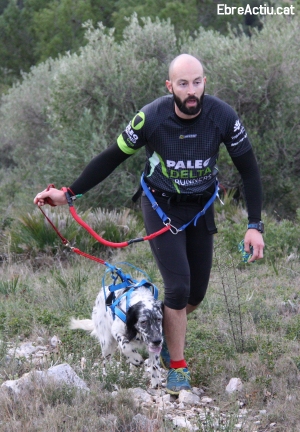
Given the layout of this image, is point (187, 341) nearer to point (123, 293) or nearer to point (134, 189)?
point (123, 293)

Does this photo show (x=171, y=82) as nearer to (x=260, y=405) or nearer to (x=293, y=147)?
(x=260, y=405)

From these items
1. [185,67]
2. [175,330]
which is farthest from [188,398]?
[185,67]

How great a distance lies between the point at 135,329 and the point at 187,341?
907mm

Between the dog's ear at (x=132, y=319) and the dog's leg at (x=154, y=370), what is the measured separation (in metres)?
0.20

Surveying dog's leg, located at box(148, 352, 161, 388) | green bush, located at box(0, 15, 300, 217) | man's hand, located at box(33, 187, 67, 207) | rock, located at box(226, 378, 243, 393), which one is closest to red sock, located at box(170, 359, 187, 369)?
dog's leg, located at box(148, 352, 161, 388)

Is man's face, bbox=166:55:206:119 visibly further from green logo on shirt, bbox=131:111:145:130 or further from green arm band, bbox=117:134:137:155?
green arm band, bbox=117:134:137:155

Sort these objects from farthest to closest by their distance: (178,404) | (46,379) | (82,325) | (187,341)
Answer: (82,325)
(187,341)
(178,404)
(46,379)

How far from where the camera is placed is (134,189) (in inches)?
472

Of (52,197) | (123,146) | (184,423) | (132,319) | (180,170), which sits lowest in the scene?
(184,423)

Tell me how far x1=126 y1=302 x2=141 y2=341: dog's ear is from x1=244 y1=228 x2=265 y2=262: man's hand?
831 millimetres

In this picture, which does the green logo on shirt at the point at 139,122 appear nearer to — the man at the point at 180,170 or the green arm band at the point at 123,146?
the man at the point at 180,170

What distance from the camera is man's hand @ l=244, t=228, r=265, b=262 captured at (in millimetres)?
4422

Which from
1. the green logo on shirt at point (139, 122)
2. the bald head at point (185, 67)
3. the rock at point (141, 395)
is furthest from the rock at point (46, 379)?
the bald head at point (185, 67)

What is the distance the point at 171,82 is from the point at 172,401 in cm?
209
